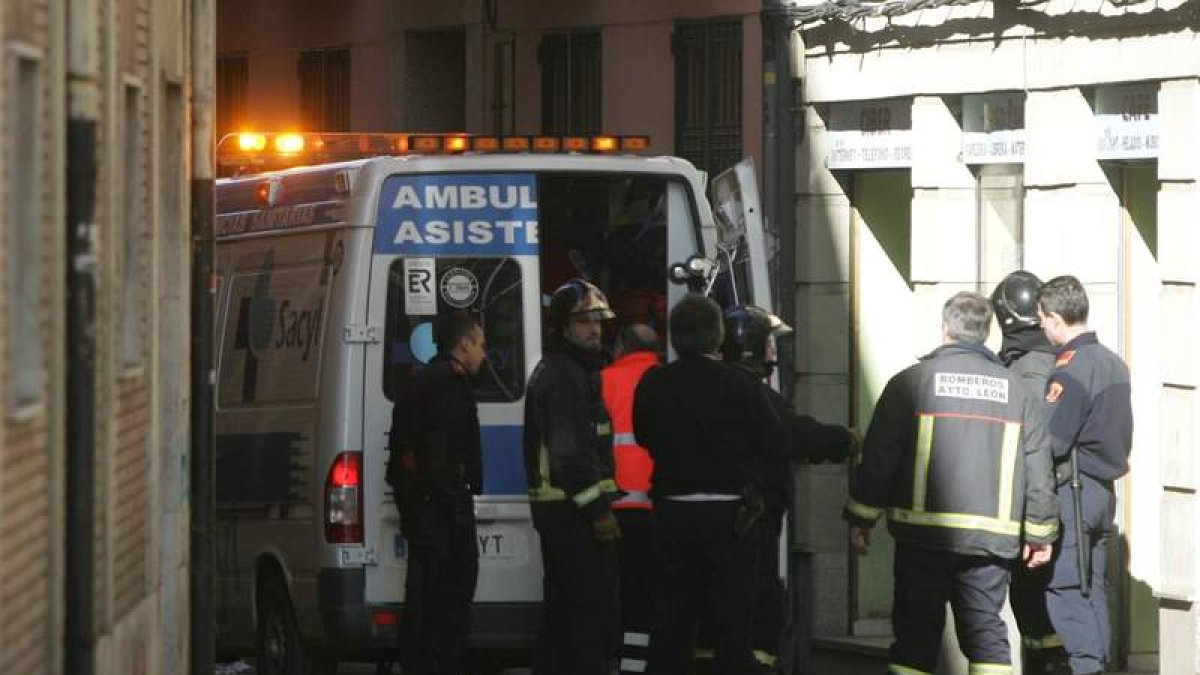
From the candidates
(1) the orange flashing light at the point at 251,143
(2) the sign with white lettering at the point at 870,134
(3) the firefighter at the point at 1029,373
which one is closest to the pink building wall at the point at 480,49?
(2) the sign with white lettering at the point at 870,134

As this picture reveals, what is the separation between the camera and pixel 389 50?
1043 inches

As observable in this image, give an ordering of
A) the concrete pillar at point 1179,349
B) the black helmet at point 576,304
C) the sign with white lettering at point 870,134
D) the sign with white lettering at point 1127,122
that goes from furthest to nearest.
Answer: the sign with white lettering at point 870,134
the sign with white lettering at point 1127,122
the concrete pillar at point 1179,349
the black helmet at point 576,304

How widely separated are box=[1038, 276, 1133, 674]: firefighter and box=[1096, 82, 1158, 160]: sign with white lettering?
2367 millimetres

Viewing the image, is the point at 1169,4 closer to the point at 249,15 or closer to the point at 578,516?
the point at 578,516

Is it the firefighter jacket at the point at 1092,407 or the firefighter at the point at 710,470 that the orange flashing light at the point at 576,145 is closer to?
the firefighter at the point at 710,470

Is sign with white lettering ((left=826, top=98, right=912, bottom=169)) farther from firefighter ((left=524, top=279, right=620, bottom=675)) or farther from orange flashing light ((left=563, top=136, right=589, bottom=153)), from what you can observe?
firefighter ((left=524, top=279, right=620, bottom=675))

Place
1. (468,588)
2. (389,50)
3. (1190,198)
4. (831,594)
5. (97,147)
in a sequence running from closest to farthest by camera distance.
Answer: (97,147)
(468,588)
(1190,198)
(831,594)
(389,50)

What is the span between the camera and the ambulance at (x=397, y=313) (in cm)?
1378

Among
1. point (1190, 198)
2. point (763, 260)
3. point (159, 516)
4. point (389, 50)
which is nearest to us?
point (159, 516)

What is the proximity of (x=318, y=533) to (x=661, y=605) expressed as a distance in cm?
165

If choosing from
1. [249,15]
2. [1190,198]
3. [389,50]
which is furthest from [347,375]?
[249,15]

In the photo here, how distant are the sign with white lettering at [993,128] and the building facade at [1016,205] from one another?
11 mm

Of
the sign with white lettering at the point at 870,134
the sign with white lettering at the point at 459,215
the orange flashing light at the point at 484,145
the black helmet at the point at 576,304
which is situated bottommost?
the black helmet at the point at 576,304

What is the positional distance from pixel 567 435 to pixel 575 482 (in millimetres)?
189
